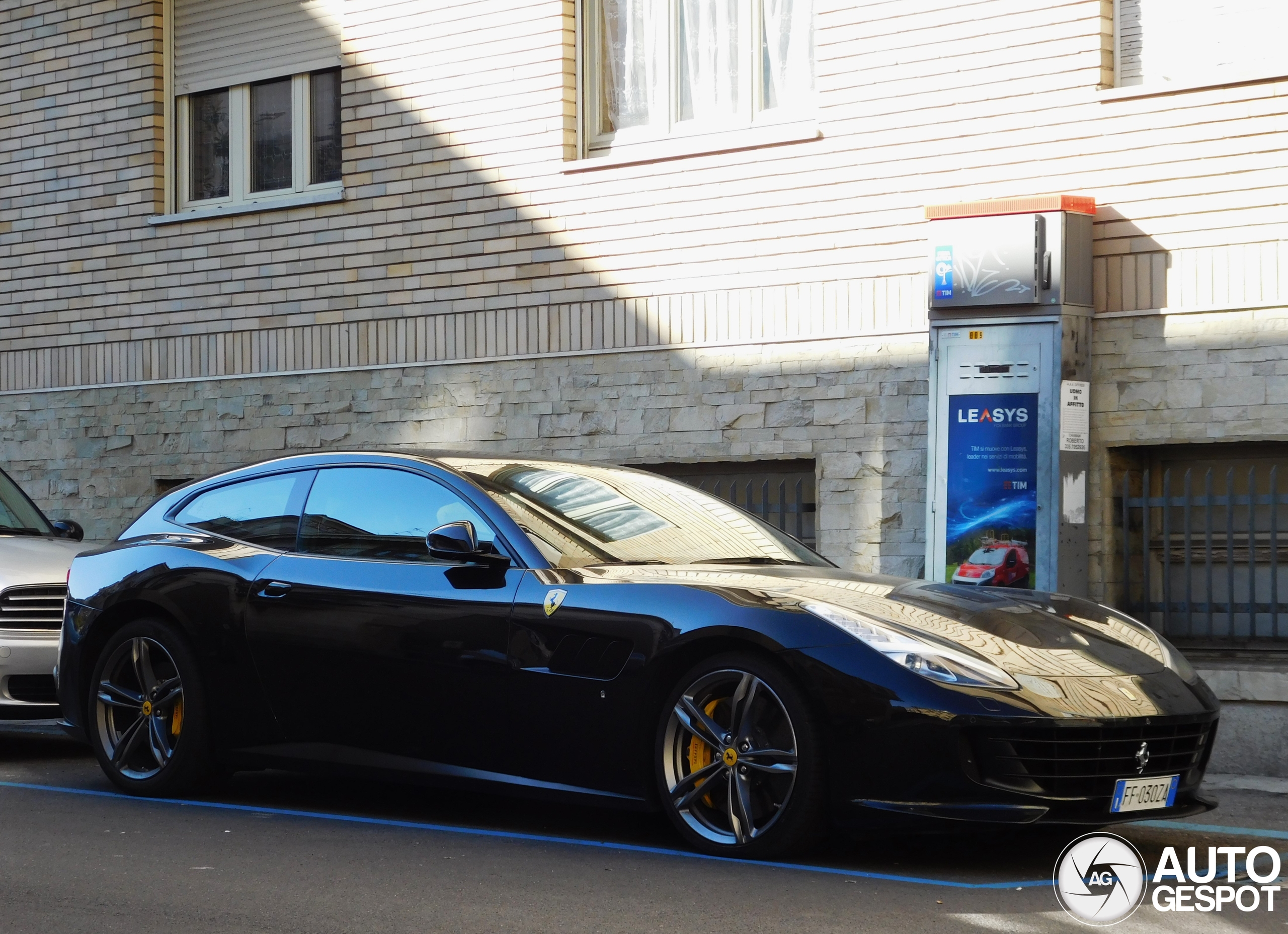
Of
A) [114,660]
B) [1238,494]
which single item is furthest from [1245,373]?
[114,660]

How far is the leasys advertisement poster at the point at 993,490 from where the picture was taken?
9.46m

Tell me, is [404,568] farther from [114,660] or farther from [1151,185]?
[1151,185]

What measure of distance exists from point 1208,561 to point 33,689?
20.6 feet

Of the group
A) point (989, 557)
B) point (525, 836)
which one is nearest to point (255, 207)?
point (989, 557)

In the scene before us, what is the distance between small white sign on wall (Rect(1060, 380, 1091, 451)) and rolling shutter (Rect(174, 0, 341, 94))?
6564 mm

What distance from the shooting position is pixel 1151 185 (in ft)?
31.7

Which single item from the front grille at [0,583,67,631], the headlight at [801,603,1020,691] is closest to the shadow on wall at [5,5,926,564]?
the front grille at [0,583,67,631]

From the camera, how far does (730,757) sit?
18.1 ft

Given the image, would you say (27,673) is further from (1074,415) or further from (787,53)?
(787,53)

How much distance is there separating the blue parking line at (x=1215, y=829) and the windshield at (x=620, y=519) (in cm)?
165

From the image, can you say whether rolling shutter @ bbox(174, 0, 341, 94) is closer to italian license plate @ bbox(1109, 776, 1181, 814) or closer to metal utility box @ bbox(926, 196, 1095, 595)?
metal utility box @ bbox(926, 196, 1095, 595)

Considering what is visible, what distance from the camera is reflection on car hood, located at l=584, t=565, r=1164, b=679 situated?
546cm

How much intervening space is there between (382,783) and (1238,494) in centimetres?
504

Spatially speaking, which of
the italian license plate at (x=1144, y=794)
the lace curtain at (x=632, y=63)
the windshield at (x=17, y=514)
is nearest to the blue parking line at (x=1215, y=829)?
the italian license plate at (x=1144, y=794)
